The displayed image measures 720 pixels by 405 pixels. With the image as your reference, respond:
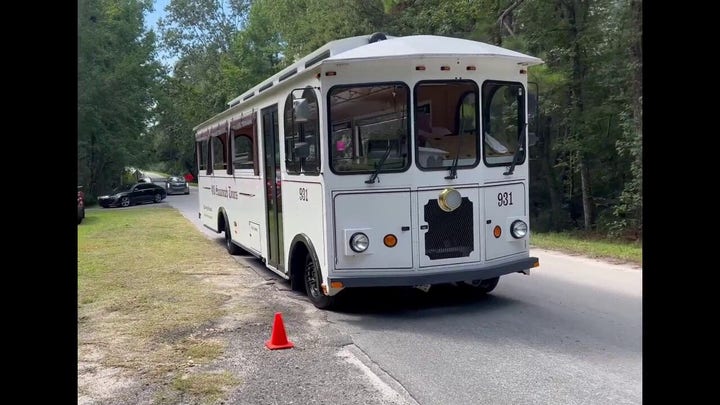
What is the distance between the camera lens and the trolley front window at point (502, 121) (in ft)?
24.7

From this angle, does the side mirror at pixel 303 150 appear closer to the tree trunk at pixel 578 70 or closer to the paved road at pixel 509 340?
the paved road at pixel 509 340

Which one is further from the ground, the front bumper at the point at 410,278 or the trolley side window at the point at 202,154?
the trolley side window at the point at 202,154

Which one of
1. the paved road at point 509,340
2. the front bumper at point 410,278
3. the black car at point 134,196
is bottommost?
the paved road at point 509,340

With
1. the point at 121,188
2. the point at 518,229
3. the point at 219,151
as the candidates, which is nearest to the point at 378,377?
the point at 518,229

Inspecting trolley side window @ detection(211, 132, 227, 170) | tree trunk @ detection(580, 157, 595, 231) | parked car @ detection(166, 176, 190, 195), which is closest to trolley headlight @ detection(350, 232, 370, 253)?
trolley side window @ detection(211, 132, 227, 170)

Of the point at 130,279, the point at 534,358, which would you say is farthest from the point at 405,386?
the point at 130,279

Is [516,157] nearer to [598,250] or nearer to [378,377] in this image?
[378,377]

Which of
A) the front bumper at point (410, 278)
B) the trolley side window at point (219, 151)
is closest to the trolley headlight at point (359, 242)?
the front bumper at point (410, 278)

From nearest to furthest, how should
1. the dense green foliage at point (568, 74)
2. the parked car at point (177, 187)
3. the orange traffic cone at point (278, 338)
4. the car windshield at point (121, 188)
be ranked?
the orange traffic cone at point (278, 338), the dense green foliage at point (568, 74), the car windshield at point (121, 188), the parked car at point (177, 187)

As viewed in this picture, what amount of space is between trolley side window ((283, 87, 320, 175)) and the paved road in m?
1.77

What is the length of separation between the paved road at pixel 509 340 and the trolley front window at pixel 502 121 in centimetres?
183

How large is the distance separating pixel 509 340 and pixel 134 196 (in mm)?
35217
